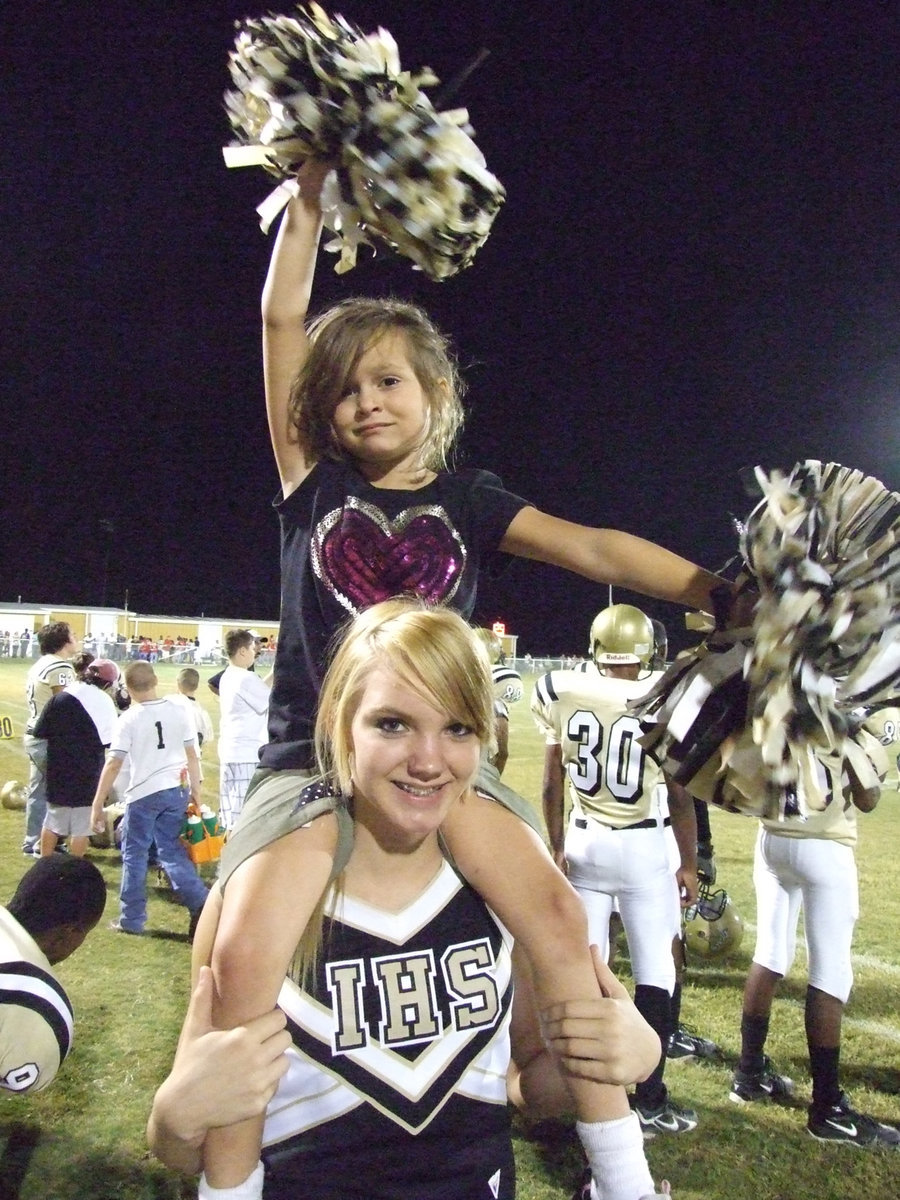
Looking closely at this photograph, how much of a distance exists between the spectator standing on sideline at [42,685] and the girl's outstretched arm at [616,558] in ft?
23.2

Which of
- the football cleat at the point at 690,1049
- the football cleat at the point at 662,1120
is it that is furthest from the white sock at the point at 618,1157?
the football cleat at the point at 690,1049

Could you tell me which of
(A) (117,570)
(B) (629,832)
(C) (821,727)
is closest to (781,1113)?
(B) (629,832)

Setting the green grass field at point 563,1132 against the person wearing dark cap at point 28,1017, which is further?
the green grass field at point 563,1132

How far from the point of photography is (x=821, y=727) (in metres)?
1.43

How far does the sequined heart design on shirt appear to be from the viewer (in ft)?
6.22

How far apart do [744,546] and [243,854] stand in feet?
3.46

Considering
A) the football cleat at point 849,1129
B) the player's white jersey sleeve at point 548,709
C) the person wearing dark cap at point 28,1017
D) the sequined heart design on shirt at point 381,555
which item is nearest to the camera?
the sequined heart design on shirt at point 381,555

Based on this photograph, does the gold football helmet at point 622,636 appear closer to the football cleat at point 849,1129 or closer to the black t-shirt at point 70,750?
the football cleat at point 849,1129

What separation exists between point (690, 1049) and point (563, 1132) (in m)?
1.13

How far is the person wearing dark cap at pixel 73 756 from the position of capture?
7316 millimetres

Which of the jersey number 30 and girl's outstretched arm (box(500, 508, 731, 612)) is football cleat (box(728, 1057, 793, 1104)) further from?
girl's outstretched arm (box(500, 508, 731, 612))

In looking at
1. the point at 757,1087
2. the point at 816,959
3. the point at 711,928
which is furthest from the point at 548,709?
the point at 711,928

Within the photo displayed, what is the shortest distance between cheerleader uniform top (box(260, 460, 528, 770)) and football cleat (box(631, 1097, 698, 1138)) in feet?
9.59

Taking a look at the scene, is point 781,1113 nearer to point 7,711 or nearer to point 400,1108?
point 400,1108
